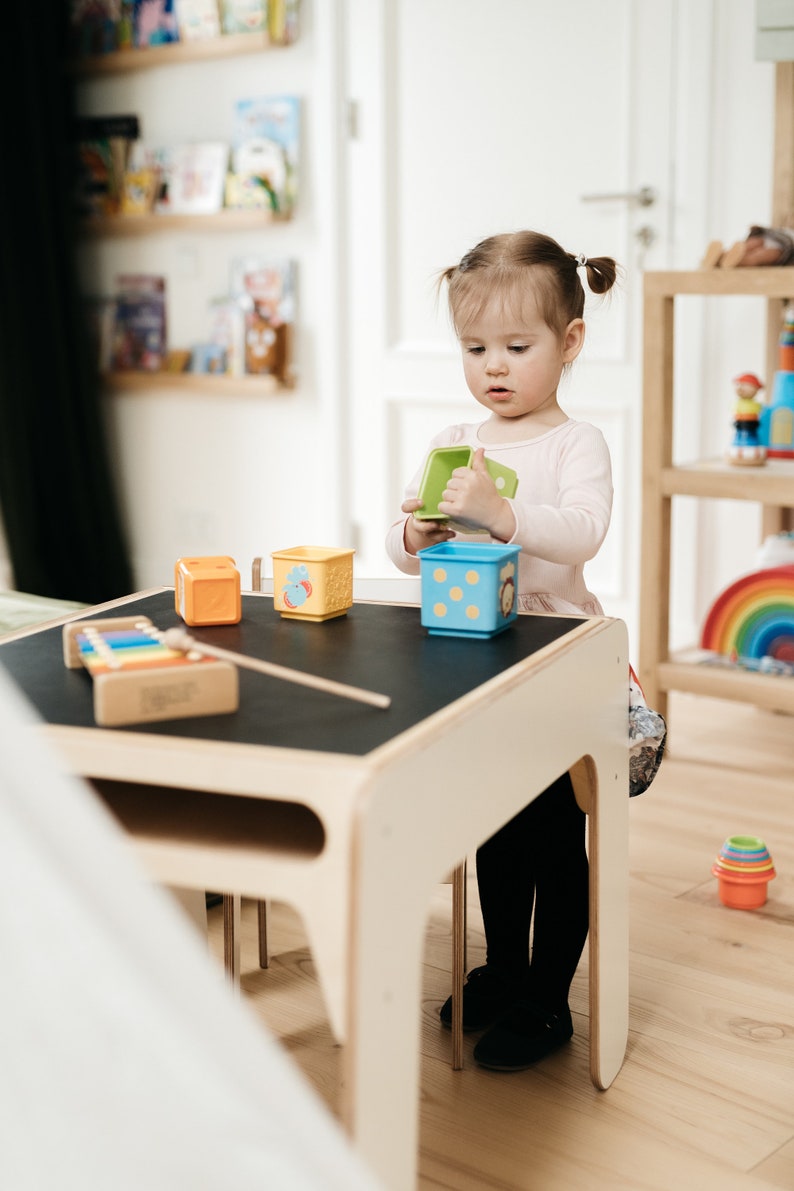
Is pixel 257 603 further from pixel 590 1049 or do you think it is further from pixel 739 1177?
pixel 739 1177

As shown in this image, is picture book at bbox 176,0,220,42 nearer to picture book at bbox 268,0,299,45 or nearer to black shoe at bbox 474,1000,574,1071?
picture book at bbox 268,0,299,45

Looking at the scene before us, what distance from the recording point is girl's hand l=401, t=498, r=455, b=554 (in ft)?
4.51

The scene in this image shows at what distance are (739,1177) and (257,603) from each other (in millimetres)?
718

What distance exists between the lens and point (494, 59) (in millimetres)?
3021

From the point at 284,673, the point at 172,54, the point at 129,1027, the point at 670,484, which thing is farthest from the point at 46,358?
the point at 129,1027

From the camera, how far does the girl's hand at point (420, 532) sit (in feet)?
4.51

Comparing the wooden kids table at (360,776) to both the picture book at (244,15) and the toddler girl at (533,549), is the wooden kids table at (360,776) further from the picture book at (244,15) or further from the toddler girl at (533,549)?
the picture book at (244,15)

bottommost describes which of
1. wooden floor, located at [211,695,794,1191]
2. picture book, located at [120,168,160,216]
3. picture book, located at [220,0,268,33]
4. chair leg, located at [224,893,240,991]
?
wooden floor, located at [211,695,794,1191]

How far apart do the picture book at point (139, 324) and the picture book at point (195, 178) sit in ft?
0.83

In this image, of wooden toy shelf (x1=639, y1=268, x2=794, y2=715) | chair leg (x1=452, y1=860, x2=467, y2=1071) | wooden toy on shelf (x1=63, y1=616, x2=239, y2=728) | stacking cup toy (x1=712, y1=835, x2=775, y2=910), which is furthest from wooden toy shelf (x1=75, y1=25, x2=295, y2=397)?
wooden toy on shelf (x1=63, y1=616, x2=239, y2=728)

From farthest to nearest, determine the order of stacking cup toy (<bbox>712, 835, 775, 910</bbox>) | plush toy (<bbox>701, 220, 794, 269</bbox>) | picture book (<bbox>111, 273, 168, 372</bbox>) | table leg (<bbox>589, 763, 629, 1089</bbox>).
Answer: picture book (<bbox>111, 273, 168, 372</bbox>)
plush toy (<bbox>701, 220, 794, 269</bbox>)
stacking cup toy (<bbox>712, 835, 775, 910</bbox>)
table leg (<bbox>589, 763, 629, 1089</bbox>)

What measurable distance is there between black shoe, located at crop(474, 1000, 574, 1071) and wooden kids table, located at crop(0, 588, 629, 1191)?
393 millimetres

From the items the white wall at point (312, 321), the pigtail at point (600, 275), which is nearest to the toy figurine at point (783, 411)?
the white wall at point (312, 321)

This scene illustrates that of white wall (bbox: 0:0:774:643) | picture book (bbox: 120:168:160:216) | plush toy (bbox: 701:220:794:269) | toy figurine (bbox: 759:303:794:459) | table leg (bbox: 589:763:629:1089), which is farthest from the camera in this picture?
picture book (bbox: 120:168:160:216)
